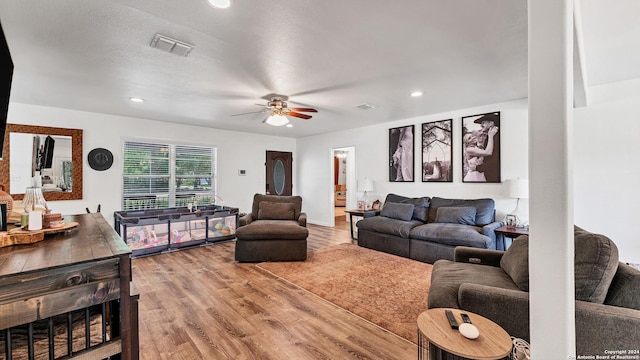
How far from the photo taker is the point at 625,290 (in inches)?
56.9

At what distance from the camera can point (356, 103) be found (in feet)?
13.7

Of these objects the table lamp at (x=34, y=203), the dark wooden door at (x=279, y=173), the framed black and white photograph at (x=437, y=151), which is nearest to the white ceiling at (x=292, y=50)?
the framed black and white photograph at (x=437, y=151)

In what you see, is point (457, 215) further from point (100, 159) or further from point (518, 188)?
point (100, 159)

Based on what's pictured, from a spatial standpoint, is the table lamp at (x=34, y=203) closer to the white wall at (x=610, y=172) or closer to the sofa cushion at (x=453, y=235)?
the sofa cushion at (x=453, y=235)

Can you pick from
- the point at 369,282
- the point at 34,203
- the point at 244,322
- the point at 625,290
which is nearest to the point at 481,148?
the point at 369,282

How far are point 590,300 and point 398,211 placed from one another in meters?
3.42

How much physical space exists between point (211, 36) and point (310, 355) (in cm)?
262

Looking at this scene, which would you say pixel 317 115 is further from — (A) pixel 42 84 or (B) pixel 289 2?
(A) pixel 42 84

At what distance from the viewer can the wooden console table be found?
3.36 feet

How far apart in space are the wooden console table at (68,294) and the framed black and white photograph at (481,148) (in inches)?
191

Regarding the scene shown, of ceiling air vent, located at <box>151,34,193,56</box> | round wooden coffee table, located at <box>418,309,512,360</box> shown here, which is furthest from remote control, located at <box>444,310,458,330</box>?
ceiling air vent, located at <box>151,34,193,56</box>

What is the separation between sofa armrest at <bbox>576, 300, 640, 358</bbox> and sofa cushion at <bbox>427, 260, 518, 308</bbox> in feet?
1.57

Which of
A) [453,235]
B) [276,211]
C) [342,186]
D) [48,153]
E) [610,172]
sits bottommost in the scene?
[453,235]

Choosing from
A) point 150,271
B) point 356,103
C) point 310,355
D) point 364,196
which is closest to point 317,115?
point 356,103
